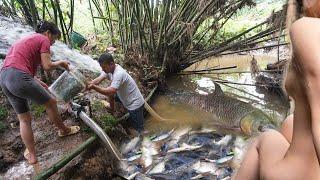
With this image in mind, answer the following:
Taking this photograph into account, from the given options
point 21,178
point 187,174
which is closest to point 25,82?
point 21,178

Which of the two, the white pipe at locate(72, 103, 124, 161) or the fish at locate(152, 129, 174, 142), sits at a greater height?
the white pipe at locate(72, 103, 124, 161)

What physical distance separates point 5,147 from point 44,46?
4.59 ft

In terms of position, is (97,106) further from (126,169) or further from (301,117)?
(301,117)

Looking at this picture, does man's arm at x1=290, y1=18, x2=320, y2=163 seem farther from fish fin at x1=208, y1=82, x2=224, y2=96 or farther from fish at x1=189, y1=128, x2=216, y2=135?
fish fin at x1=208, y1=82, x2=224, y2=96

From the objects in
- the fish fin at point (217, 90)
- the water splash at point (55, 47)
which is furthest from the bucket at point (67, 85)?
the fish fin at point (217, 90)

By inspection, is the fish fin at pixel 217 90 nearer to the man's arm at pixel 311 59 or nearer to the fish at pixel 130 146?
the fish at pixel 130 146

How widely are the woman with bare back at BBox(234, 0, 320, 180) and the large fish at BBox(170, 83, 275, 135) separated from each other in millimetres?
3999

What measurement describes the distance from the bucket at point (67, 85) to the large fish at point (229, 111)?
2306 mm

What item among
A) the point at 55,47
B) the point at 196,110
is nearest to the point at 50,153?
the point at 55,47

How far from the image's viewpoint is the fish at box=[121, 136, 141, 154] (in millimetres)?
5066

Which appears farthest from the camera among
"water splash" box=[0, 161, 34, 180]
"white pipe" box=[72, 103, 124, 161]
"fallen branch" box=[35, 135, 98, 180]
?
"white pipe" box=[72, 103, 124, 161]

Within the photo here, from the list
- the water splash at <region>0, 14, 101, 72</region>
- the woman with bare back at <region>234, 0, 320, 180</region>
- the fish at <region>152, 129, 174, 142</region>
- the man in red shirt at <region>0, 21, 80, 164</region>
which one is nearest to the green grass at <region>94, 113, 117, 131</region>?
the fish at <region>152, 129, 174, 142</region>

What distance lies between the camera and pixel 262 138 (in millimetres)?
1647

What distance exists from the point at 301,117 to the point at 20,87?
3299 mm
